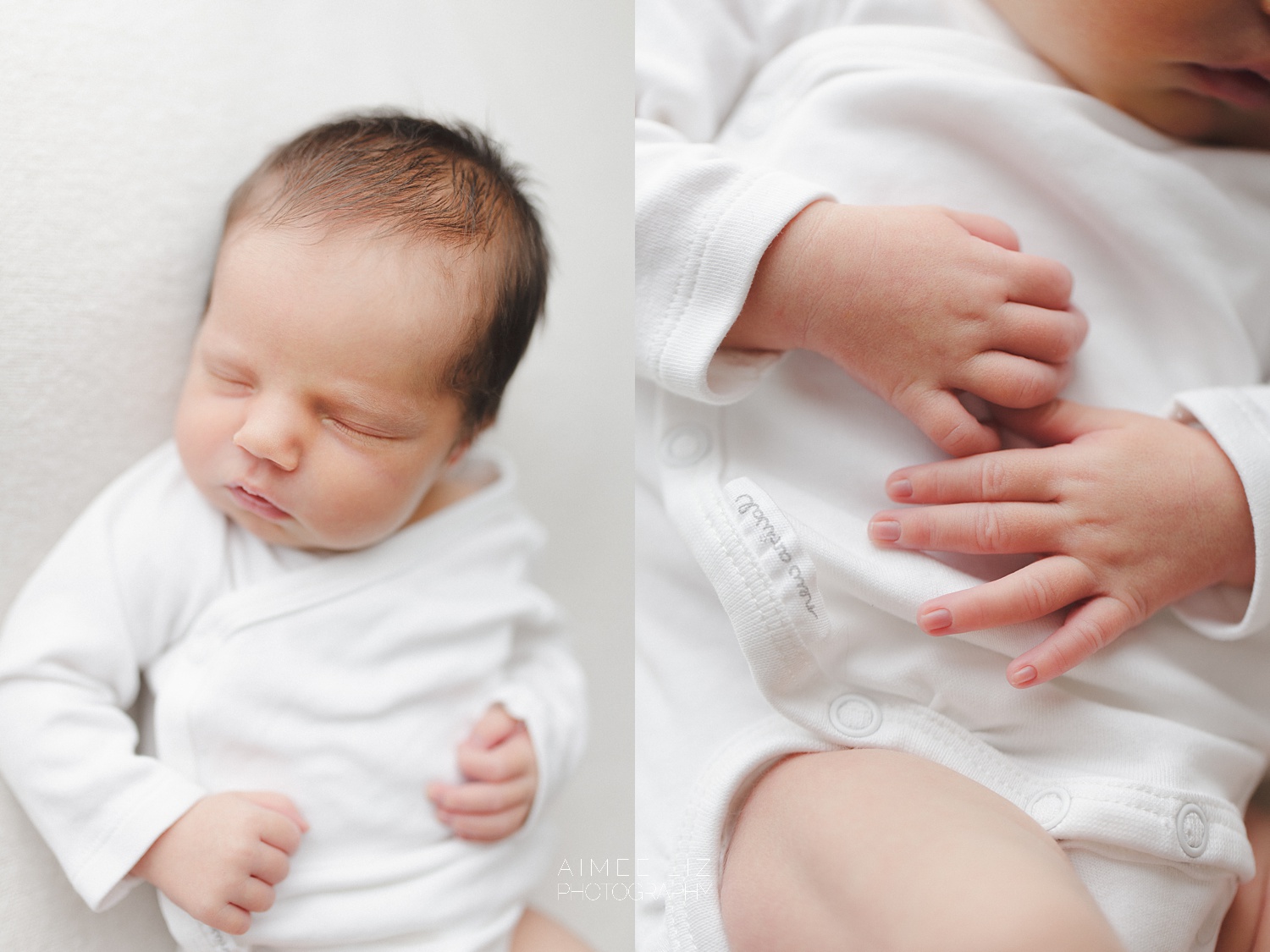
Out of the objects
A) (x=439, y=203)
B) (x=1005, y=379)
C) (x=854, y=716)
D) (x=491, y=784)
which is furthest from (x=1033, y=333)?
(x=491, y=784)

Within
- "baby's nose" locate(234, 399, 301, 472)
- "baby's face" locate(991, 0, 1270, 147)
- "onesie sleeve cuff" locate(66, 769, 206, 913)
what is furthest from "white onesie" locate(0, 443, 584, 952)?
"baby's face" locate(991, 0, 1270, 147)

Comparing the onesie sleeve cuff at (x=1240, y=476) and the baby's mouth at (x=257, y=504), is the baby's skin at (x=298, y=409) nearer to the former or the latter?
the baby's mouth at (x=257, y=504)

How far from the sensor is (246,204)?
597 mm

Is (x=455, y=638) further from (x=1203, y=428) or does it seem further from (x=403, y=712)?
(x=1203, y=428)

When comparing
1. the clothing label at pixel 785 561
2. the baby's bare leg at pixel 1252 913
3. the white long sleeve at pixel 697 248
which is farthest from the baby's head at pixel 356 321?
the baby's bare leg at pixel 1252 913

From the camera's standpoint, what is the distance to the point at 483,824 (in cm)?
63

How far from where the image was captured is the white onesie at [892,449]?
0.49m

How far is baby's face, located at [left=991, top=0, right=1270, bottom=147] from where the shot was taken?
0.48 meters

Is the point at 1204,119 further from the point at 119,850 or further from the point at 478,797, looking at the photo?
the point at 119,850

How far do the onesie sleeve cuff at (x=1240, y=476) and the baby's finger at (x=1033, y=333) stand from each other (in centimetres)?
8

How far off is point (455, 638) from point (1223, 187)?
1.91 feet

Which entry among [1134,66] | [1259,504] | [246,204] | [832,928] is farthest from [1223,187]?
Result: [246,204]

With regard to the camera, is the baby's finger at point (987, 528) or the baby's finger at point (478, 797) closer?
the baby's finger at point (987, 528)

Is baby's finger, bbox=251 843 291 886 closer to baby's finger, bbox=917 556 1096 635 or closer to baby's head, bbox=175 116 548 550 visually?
baby's head, bbox=175 116 548 550
